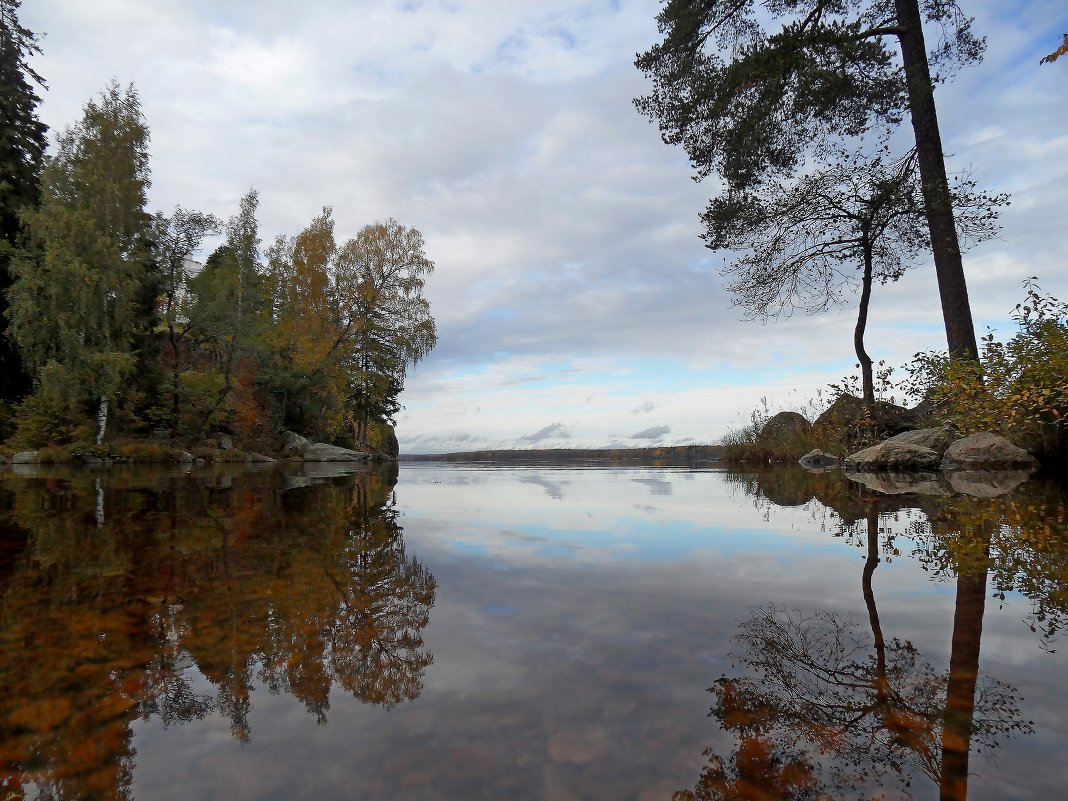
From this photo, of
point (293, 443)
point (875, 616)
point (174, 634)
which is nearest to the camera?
point (174, 634)

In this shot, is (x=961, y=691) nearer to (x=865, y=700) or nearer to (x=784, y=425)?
(x=865, y=700)

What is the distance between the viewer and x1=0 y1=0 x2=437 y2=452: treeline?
1838 cm

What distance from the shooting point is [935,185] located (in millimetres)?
9938

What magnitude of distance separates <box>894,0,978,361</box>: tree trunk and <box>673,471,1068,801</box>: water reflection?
8.65 metres

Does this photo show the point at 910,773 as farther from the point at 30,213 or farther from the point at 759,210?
the point at 30,213

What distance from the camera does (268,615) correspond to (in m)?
2.02

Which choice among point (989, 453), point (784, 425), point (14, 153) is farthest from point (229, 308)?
point (989, 453)

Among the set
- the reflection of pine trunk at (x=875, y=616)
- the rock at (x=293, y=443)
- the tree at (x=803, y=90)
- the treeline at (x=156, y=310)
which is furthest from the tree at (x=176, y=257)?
the reflection of pine trunk at (x=875, y=616)

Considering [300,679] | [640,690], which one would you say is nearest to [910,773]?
[640,690]

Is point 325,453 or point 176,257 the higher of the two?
point 176,257

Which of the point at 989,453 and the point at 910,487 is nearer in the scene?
the point at 910,487

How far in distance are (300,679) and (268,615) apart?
592 millimetres

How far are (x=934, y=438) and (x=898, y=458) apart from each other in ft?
2.51

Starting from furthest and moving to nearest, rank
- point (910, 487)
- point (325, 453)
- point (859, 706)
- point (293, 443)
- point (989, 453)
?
point (293, 443) < point (325, 453) < point (989, 453) < point (910, 487) < point (859, 706)
